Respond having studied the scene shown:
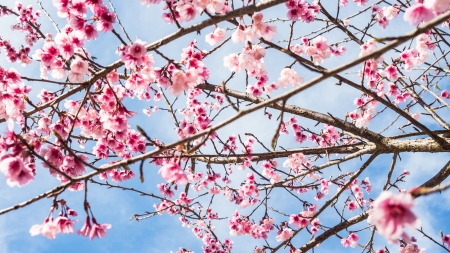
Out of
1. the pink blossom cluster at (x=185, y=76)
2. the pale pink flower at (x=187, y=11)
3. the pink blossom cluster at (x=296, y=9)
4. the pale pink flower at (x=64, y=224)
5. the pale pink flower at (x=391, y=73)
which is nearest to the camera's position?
the pale pink flower at (x=64, y=224)

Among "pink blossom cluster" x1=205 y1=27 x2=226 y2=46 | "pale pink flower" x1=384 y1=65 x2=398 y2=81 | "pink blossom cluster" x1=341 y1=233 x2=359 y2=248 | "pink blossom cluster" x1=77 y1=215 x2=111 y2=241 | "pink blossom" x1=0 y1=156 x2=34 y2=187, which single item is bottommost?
"pink blossom cluster" x1=77 y1=215 x2=111 y2=241

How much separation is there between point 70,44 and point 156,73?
0.73 metres

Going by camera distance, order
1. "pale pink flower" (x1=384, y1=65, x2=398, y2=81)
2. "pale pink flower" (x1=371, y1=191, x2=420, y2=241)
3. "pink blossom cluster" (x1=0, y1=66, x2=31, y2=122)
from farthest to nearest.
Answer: "pale pink flower" (x1=384, y1=65, x2=398, y2=81)
"pink blossom cluster" (x1=0, y1=66, x2=31, y2=122)
"pale pink flower" (x1=371, y1=191, x2=420, y2=241)

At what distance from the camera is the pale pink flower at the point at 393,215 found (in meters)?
1.35

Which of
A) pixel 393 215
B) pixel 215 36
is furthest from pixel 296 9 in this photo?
pixel 393 215

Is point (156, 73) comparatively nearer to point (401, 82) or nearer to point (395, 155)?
point (395, 155)

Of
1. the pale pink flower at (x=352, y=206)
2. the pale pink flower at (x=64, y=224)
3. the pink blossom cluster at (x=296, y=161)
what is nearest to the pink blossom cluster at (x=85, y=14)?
the pale pink flower at (x=64, y=224)

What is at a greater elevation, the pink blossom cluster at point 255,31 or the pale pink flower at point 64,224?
the pink blossom cluster at point 255,31

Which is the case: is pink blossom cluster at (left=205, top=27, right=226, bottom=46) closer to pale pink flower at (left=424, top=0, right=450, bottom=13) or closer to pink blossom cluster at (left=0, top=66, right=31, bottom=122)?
pink blossom cluster at (left=0, top=66, right=31, bottom=122)

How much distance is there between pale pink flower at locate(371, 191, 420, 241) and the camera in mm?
1350

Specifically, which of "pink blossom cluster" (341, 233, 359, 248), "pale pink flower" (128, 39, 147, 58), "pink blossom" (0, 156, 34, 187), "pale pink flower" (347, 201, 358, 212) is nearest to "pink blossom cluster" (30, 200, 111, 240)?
"pink blossom" (0, 156, 34, 187)

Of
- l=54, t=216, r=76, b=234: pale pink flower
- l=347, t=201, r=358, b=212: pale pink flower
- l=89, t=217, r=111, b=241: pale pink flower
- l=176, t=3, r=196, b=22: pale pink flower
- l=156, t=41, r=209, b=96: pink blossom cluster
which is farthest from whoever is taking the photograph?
l=347, t=201, r=358, b=212: pale pink flower

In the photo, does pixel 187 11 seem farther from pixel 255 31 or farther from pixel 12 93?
pixel 12 93

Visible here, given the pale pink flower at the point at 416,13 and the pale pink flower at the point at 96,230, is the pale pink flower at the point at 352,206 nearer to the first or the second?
the pale pink flower at the point at 416,13
